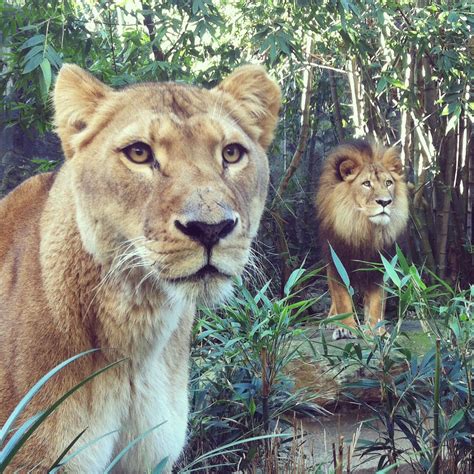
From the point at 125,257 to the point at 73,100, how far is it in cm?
54

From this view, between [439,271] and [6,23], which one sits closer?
[6,23]

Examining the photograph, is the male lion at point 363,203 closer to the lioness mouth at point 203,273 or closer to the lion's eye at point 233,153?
the lion's eye at point 233,153

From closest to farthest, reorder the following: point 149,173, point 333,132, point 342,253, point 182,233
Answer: point 182,233 → point 149,173 → point 342,253 → point 333,132

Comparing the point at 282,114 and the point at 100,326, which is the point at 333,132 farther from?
the point at 100,326

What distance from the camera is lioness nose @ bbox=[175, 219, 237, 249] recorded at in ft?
6.50

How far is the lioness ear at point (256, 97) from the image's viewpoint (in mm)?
2648

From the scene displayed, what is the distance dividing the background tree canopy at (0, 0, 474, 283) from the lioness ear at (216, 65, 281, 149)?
1600mm

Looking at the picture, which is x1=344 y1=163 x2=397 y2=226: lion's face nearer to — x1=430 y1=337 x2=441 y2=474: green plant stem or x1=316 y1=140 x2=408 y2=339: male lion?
x1=316 y1=140 x2=408 y2=339: male lion

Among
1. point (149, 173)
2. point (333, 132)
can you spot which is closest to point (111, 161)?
point (149, 173)

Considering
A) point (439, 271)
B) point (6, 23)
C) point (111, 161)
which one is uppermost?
point (6, 23)

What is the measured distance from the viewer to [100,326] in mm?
2320

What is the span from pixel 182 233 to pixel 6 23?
339 cm

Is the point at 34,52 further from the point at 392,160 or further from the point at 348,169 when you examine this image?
the point at 392,160

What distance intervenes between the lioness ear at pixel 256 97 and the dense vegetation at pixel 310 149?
1.64 ft
